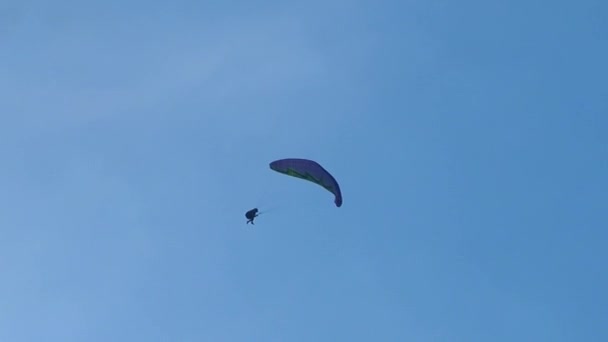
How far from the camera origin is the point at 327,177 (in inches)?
2427

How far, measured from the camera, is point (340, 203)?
200ft

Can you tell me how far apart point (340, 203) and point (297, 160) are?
→ 3159 mm

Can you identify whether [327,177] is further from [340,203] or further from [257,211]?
[257,211]

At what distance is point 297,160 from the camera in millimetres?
62344

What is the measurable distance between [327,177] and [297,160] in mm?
1783

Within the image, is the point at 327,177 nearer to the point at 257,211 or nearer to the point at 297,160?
the point at 297,160

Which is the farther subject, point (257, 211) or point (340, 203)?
point (257, 211)

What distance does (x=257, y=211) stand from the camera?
2611 inches

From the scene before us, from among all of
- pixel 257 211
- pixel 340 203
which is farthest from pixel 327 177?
pixel 257 211

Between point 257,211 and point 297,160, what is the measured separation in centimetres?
516

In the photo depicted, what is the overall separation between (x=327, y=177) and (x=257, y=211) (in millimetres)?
6082

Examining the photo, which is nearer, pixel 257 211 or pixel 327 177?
pixel 327 177
